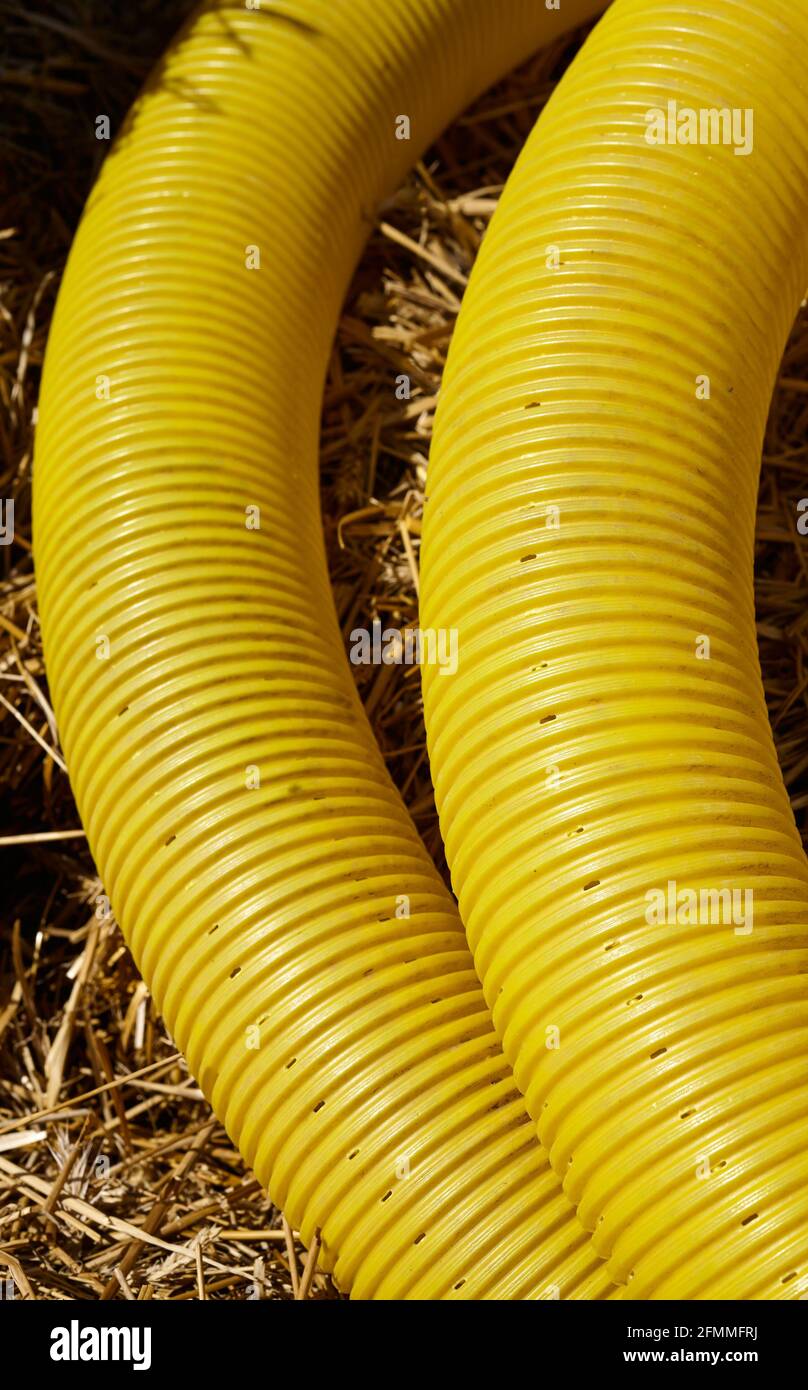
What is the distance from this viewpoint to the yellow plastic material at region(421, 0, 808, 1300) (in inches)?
58.1

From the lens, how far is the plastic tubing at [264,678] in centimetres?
171

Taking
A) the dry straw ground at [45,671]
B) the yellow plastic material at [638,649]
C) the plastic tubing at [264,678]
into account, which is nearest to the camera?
the yellow plastic material at [638,649]

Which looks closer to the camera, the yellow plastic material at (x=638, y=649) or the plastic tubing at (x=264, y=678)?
the yellow plastic material at (x=638, y=649)

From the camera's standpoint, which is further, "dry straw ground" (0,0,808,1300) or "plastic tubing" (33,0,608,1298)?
"dry straw ground" (0,0,808,1300)

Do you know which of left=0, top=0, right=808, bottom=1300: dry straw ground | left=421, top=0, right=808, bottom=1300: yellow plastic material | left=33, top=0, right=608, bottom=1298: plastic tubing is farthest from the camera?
left=0, top=0, right=808, bottom=1300: dry straw ground

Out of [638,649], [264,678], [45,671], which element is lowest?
[638,649]

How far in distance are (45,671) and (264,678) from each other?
0.74 m

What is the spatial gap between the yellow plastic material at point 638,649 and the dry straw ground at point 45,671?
0.76 ft

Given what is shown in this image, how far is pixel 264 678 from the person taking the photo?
1.99 m

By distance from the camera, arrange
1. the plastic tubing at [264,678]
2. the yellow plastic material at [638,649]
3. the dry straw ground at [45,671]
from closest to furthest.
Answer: the yellow plastic material at [638,649], the plastic tubing at [264,678], the dry straw ground at [45,671]

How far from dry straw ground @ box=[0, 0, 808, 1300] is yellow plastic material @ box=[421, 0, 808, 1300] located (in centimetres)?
23

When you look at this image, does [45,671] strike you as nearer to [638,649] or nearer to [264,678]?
[264,678]

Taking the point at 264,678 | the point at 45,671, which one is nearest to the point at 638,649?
the point at 264,678

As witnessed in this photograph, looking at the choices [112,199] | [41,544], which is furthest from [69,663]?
[112,199]
